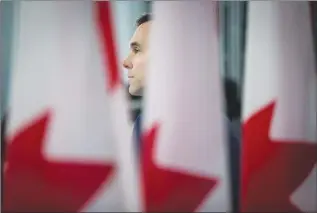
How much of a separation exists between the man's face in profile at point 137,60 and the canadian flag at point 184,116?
0.09ft

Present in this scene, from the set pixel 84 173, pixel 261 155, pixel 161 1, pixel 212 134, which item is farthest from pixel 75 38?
pixel 261 155

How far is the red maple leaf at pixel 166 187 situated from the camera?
5.76 feet

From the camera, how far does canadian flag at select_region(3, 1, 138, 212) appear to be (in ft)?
5.68

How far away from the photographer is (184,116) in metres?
1.78

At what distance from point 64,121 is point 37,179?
222 millimetres

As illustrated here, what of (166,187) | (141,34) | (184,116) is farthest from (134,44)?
(166,187)

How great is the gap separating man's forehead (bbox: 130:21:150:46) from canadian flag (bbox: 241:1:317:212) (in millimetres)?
375

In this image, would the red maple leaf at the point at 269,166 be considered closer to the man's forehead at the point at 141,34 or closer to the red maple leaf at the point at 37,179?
the man's forehead at the point at 141,34

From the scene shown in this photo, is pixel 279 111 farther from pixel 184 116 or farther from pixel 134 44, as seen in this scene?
pixel 134 44

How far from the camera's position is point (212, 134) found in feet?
5.88

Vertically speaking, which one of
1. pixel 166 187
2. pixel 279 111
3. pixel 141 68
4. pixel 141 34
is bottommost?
pixel 166 187

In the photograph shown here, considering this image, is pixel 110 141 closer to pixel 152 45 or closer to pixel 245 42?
pixel 152 45

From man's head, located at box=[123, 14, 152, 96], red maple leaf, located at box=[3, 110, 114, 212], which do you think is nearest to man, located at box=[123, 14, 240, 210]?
man's head, located at box=[123, 14, 152, 96]

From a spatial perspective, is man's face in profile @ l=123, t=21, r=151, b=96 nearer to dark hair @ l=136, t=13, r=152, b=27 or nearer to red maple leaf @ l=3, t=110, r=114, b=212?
dark hair @ l=136, t=13, r=152, b=27
